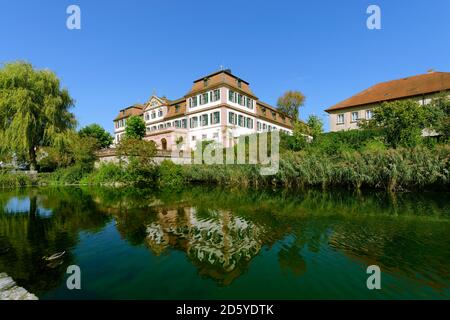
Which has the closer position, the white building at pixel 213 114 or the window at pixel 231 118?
the white building at pixel 213 114

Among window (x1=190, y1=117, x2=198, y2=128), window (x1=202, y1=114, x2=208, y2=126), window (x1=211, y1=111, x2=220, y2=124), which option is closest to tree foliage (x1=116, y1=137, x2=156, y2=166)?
window (x1=211, y1=111, x2=220, y2=124)

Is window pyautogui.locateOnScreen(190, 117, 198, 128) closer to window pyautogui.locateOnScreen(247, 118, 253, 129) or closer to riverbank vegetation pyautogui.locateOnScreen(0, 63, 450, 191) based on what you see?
riverbank vegetation pyautogui.locateOnScreen(0, 63, 450, 191)

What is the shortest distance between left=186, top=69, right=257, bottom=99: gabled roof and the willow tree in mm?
17458

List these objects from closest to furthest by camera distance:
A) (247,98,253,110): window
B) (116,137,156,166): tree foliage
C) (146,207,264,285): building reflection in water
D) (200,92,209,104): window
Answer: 1. (146,207,264,285): building reflection in water
2. (116,137,156,166): tree foliage
3. (200,92,209,104): window
4. (247,98,253,110): window

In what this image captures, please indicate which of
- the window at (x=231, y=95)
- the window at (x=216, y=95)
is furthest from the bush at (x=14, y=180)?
the window at (x=231, y=95)

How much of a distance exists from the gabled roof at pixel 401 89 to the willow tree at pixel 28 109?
3418 centimetres

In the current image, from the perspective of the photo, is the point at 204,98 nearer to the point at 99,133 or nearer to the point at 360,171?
the point at 360,171

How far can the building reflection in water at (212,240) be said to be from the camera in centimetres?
516

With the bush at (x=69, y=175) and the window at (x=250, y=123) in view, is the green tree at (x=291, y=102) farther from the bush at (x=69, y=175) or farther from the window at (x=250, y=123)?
the bush at (x=69, y=175)

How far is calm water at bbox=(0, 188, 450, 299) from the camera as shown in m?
4.21

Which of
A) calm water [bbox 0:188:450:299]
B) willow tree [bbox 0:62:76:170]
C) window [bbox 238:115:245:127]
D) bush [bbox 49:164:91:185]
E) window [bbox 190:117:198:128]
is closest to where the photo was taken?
calm water [bbox 0:188:450:299]

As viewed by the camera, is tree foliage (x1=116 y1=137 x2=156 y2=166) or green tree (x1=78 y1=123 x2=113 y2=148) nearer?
tree foliage (x1=116 y1=137 x2=156 y2=166)

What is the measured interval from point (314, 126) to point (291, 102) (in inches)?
929

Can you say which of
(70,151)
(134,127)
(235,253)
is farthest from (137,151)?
(235,253)
